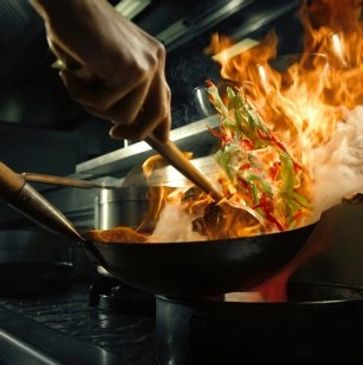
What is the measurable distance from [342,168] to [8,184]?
711mm

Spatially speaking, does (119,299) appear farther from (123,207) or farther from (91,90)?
(91,90)

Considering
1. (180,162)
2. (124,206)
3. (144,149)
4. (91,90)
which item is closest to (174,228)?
(180,162)

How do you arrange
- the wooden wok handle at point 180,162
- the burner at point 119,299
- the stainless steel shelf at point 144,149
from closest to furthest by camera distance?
the wooden wok handle at point 180,162 < the burner at point 119,299 < the stainless steel shelf at point 144,149

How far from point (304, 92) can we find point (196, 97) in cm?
51

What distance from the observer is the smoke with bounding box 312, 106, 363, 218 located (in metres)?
0.97

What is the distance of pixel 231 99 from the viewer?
1050mm

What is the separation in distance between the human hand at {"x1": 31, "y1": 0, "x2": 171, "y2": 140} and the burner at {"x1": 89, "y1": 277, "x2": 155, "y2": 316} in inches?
32.3

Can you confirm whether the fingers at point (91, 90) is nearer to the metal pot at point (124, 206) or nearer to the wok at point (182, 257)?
the wok at point (182, 257)

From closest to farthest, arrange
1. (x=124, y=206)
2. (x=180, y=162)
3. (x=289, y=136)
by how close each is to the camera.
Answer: (x=180, y=162) → (x=289, y=136) → (x=124, y=206)

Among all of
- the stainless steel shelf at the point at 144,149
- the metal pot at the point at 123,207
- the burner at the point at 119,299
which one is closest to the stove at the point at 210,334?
the burner at the point at 119,299

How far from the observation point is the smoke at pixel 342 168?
0.97 metres

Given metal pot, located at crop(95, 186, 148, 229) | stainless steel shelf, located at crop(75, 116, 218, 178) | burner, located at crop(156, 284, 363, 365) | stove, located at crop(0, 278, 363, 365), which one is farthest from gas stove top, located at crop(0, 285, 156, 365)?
stainless steel shelf, located at crop(75, 116, 218, 178)

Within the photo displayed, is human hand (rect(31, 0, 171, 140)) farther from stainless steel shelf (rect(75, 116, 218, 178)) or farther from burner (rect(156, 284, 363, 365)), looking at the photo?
stainless steel shelf (rect(75, 116, 218, 178))

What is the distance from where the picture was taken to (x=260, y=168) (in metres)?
1.02
